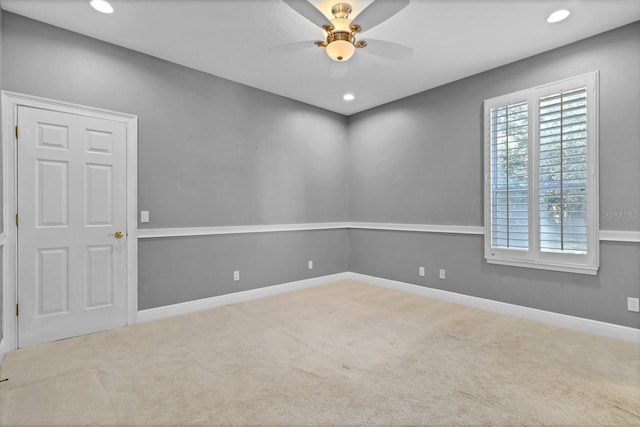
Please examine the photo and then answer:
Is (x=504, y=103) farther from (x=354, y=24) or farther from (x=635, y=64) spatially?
(x=354, y=24)

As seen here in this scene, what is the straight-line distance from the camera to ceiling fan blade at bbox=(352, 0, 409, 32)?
250cm

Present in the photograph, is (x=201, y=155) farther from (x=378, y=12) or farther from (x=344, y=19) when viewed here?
(x=378, y=12)

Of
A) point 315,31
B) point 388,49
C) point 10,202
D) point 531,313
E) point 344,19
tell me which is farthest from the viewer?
point 531,313

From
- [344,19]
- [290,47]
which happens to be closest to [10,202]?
[290,47]

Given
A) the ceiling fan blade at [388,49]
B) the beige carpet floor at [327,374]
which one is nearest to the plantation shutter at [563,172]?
the beige carpet floor at [327,374]

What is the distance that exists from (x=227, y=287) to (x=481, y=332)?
9.57 ft

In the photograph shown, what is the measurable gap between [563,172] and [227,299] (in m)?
4.00

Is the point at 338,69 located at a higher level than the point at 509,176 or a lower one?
higher

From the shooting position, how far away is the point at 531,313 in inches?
135

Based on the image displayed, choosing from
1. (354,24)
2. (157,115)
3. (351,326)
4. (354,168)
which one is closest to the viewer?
(354,24)

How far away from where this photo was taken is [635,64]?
284 centimetres

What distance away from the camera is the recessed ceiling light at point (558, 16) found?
2.64 m

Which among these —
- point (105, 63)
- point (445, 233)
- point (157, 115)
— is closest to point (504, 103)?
point (445, 233)

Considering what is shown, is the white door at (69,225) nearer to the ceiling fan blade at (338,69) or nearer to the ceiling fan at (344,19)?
the ceiling fan at (344,19)
